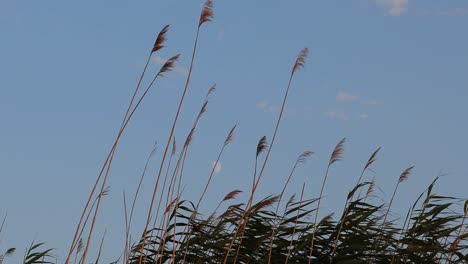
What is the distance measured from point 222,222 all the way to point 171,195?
1.14 meters

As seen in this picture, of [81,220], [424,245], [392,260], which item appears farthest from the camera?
[424,245]

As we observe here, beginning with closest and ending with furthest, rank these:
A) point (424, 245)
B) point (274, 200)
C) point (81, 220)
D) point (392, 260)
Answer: point (81, 220) → point (274, 200) → point (392, 260) → point (424, 245)

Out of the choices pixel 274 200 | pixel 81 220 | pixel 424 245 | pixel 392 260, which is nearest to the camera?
pixel 81 220

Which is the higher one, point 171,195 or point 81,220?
point 171,195

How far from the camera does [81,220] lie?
4086 millimetres

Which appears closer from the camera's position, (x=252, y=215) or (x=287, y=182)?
(x=287, y=182)

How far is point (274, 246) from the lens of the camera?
17.9 feet

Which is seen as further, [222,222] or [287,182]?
[222,222]

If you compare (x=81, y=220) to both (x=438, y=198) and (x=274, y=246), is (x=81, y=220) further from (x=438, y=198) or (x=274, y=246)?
(x=438, y=198)

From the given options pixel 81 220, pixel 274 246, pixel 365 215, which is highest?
pixel 365 215

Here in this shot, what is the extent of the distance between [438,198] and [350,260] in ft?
3.06

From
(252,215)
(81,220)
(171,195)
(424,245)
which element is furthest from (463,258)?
(81,220)

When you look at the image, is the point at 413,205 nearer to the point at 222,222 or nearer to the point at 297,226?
the point at 297,226

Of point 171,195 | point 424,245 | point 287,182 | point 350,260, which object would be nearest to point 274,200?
point 287,182
